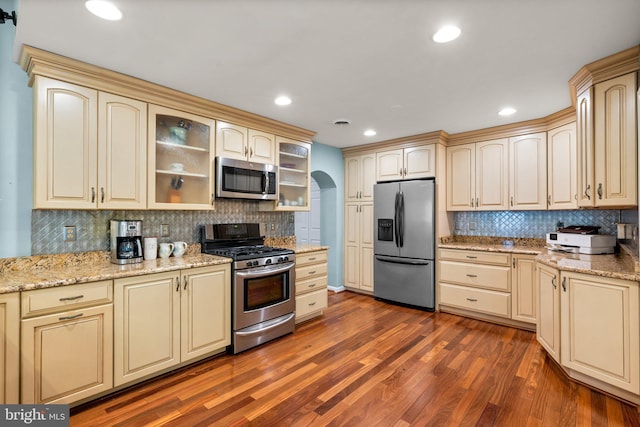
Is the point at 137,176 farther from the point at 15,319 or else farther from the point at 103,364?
the point at 103,364

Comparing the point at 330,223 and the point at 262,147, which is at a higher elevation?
the point at 262,147

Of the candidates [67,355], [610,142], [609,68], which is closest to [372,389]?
[67,355]

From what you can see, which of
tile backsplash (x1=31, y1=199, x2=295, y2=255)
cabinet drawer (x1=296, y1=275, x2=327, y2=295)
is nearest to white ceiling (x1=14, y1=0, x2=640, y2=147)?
tile backsplash (x1=31, y1=199, x2=295, y2=255)

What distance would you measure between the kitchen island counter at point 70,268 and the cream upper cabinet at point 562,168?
11.9 feet

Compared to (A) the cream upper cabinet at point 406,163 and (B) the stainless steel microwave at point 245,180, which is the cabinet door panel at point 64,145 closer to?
(B) the stainless steel microwave at point 245,180

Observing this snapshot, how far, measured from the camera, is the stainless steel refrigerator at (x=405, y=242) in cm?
412

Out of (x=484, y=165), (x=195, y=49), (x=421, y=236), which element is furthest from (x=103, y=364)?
(x=484, y=165)

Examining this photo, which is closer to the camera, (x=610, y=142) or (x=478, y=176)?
(x=610, y=142)

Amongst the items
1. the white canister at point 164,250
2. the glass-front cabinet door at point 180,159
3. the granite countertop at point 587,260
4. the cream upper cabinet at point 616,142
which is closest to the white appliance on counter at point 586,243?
the granite countertop at point 587,260

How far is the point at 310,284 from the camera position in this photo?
375 centimetres

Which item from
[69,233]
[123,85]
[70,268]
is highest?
[123,85]

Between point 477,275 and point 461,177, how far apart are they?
52.4 inches

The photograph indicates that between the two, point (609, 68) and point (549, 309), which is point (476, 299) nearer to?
point (549, 309)

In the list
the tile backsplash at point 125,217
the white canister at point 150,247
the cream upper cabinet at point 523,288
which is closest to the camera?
the tile backsplash at point 125,217
